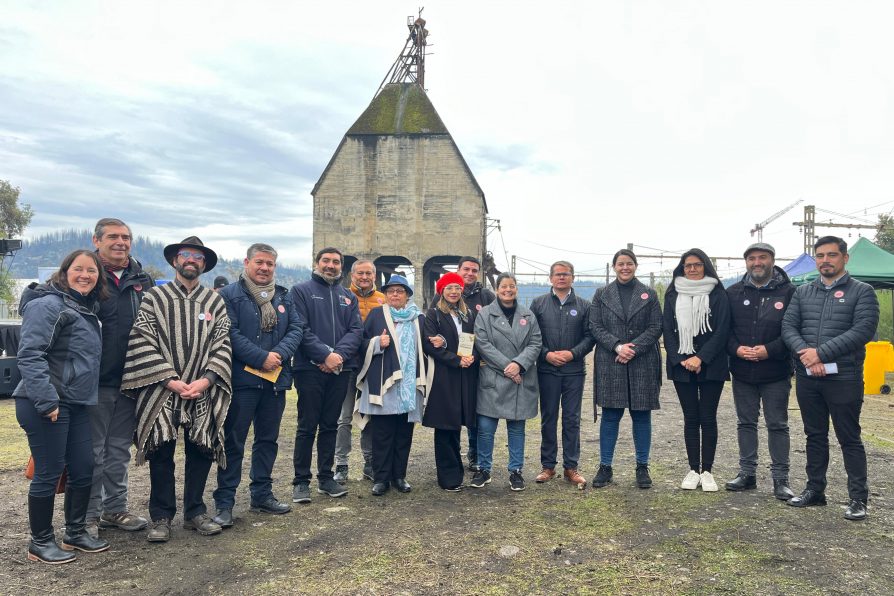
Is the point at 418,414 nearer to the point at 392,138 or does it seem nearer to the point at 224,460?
the point at 224,460

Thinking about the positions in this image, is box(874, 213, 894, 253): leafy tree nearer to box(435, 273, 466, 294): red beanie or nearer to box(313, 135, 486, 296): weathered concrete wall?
box(313, 135, 486, 296): weathered concrete wall

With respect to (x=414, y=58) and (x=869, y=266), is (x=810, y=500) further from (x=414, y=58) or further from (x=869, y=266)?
(x=414, y=58)

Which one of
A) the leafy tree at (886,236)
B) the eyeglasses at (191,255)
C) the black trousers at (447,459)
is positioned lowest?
the black trousers at (447,459)

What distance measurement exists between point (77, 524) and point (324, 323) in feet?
7.01

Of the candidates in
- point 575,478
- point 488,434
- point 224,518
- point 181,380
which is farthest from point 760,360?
point 181,380

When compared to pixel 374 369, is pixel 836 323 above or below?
above

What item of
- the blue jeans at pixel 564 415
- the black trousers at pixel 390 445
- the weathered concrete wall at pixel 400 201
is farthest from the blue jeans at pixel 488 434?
the weathered concrete wall at pixel 400 201

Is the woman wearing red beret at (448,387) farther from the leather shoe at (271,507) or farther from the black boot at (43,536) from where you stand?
the black boot at (43,536)

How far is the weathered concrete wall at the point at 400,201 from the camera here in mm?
23797

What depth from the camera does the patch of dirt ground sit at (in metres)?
3.43

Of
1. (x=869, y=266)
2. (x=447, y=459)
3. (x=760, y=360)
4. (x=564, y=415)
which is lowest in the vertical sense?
(x=447, y=459)

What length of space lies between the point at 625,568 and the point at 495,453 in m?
3.20

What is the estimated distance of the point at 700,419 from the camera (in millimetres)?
5336

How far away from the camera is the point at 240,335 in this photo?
447cm
